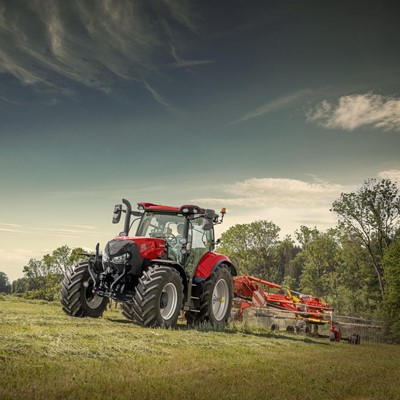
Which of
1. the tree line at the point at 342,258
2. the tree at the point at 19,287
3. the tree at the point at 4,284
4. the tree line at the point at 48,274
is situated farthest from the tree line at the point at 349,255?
the tree at the point at 4,284

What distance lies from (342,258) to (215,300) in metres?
34.4

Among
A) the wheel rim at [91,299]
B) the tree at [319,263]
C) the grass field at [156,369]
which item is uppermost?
the tree at [319,263]

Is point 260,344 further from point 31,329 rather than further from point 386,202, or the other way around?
point 386,202

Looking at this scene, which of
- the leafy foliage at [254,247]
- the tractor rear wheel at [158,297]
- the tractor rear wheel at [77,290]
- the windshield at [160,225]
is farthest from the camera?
the leafy foliage at [254,247]

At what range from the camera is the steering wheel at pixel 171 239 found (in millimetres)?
10971

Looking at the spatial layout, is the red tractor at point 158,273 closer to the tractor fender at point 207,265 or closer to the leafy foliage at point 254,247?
A: the tractor fender at point 207,265

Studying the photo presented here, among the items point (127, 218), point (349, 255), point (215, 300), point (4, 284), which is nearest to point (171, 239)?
point (127, 218)

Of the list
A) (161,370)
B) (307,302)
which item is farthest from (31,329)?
(307,302)

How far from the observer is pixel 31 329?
7.16m

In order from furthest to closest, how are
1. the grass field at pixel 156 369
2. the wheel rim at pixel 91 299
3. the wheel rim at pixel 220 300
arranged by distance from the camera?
the wheel rim at pixel 220 300 < the wheel rim at pixel 91 299 < the grass field at pixel 156 369

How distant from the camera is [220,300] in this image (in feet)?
39.0

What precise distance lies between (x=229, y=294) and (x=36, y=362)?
7.61m

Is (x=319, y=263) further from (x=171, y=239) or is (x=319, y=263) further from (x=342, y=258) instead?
(x=171, y=239)

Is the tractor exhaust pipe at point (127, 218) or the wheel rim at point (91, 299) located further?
the tractor exhaust pipe at point (127, 218)
